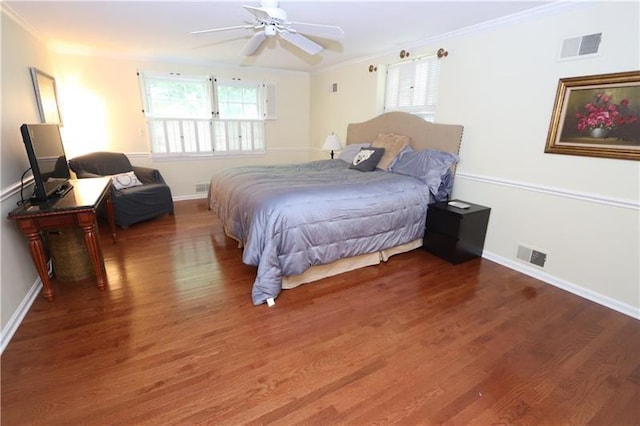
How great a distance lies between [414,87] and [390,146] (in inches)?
33.8

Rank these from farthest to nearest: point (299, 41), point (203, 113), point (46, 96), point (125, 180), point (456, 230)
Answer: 1. point (203, 113)
2. point (125, 180)
3. point (46, 96)
4. point (456, 230)
5. point (299, 41)

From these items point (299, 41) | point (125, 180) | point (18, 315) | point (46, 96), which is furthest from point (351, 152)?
point (18, 315)

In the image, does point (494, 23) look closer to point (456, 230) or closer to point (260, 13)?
point (456, 230)

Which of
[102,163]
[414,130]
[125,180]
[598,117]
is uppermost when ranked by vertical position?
[598,117]

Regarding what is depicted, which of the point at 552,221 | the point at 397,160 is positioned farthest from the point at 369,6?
the point at 552,221

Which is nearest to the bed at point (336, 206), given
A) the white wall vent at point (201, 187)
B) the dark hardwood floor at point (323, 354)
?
the dark hardwood floor at point (323, 354)

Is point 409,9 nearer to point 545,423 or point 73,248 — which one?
point 545,423

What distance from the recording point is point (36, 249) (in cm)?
218

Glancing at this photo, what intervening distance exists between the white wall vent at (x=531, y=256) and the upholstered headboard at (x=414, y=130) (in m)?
1.21

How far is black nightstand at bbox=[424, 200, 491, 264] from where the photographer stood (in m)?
2.96

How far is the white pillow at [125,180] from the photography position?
401 cm

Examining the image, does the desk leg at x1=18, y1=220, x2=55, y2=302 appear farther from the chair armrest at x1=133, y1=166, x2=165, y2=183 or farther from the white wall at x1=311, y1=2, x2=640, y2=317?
the white wall at x1=311, y1=2, x2=640, y2=317

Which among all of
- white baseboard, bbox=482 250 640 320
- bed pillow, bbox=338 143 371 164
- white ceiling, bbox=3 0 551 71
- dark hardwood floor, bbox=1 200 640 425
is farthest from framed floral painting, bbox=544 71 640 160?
bed pillow, bbox=338 143 371 164

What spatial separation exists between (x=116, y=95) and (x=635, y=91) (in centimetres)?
594
